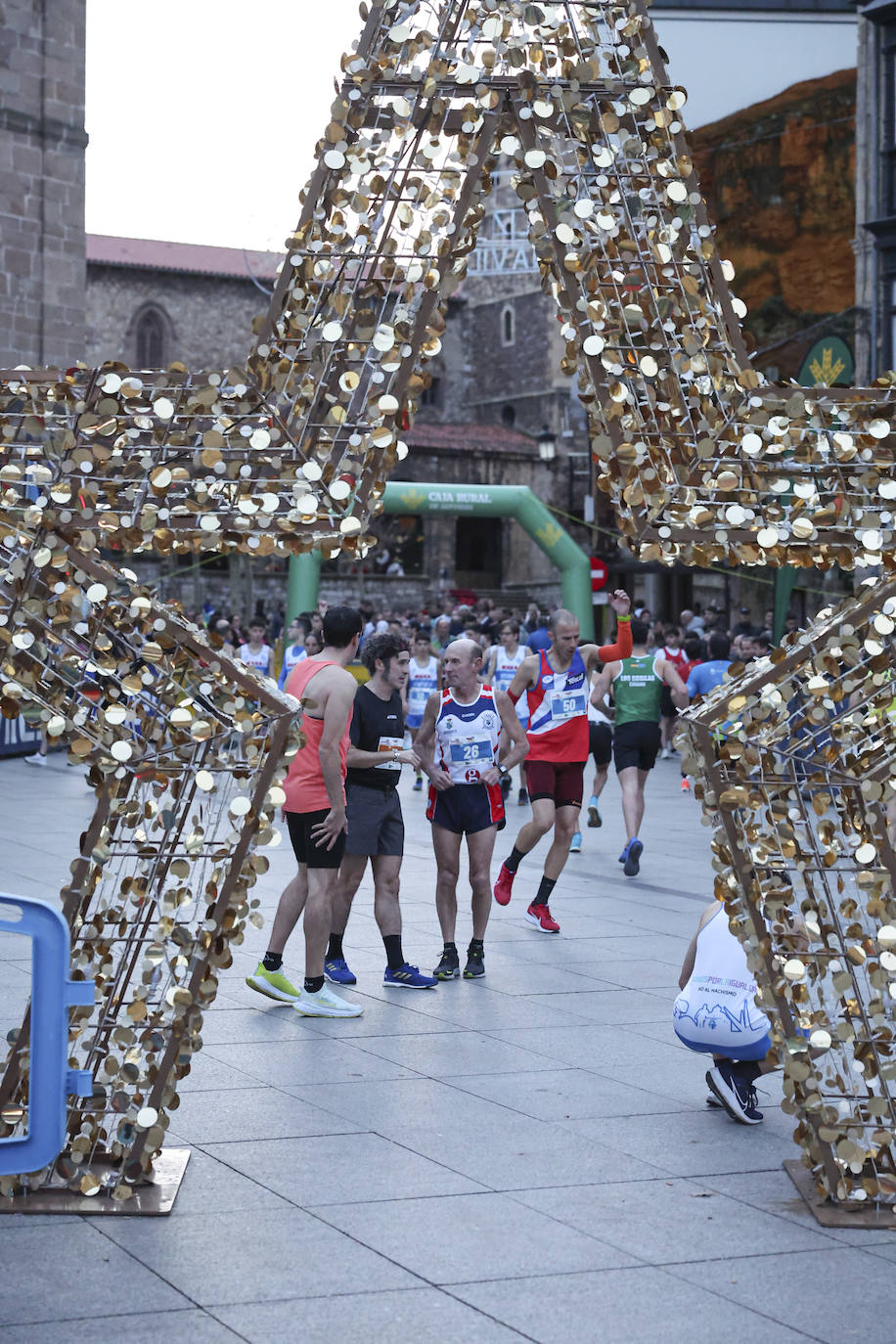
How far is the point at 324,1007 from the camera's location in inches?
291

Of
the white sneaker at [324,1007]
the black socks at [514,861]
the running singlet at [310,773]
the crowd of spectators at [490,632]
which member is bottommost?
the white sneaker at [324,1007]

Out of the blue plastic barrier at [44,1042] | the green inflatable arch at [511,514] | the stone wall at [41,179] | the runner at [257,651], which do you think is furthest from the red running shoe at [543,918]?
the green inflatable arch at [511,514]

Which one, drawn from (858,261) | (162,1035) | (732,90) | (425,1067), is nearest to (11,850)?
(425,1067)

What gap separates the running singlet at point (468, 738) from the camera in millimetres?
8516

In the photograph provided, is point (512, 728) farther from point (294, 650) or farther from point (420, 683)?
point (420, 683)

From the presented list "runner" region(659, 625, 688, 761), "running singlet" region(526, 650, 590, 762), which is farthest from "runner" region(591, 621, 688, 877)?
"runner" region(659, 625, 688, 761)

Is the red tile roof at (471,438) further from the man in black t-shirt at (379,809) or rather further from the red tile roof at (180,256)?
the man in black t-shirt at (379,809)

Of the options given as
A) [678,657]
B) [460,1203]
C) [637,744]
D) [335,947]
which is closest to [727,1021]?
[460,1203]

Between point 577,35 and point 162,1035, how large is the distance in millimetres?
3407

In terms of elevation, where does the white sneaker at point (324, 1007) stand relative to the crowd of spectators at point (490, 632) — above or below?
below

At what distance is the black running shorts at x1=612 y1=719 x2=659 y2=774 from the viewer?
12328 millimetres

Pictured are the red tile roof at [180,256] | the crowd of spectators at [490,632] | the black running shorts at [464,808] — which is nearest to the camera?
the black running shorts at [464,808]

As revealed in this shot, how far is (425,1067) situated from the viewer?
647 centimetres

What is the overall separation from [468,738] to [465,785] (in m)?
0.25
